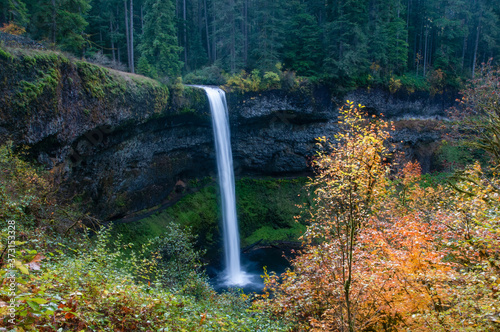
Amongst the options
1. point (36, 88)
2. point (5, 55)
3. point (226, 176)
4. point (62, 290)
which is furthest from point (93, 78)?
point (226, 176)

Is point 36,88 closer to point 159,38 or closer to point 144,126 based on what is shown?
point 144,126

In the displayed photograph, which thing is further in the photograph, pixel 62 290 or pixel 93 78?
pixel 93 78

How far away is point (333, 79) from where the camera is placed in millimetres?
24906

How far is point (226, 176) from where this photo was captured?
2314 cm

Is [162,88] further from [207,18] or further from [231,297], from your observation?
[207,18]

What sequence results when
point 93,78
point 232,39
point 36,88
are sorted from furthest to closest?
point 232,39, point 93,78, point 36,88

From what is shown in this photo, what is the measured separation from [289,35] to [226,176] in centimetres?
1562

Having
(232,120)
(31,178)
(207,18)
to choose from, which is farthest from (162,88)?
(207,18)

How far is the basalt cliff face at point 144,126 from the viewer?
10.6m

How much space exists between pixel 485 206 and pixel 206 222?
19.7 m

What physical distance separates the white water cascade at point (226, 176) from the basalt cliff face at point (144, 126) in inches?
38.7

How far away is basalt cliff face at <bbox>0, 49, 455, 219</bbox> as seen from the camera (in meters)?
10.6

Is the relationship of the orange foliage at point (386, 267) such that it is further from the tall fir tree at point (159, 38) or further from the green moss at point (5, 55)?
the tall fir tree at point (159, 38)

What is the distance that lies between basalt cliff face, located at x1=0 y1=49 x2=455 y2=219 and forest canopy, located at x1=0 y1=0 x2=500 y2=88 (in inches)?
122
